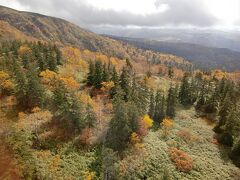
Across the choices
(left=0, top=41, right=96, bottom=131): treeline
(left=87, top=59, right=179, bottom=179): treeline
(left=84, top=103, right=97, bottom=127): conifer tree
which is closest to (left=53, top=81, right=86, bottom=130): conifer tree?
(left=0, top=41, right=96, bottom=131): treeline

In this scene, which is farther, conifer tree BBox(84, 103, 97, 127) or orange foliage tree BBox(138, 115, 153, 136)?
orange foliage tree BBox(138, 115, 153, 136)

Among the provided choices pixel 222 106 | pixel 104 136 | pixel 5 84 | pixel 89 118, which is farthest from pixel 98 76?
pixel 222 106

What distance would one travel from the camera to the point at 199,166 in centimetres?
4909

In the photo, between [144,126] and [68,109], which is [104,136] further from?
[144,126]

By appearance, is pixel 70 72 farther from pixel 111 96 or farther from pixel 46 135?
pixel 46 135

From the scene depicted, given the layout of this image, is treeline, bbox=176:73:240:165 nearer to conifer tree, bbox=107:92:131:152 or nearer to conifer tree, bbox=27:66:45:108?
conifer tree, bbox=107:92:131:152

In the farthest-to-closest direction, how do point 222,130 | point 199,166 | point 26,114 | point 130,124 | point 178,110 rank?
point 178,110 → point 222,130 → point 26,114 → point 130,124 → point 199,166

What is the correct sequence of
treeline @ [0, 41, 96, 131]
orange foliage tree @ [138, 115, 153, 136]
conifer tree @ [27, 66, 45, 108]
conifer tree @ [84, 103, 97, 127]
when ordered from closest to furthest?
treeline @ [0, 41, 96, 131]
conifer tree @ [84, 103, 97, 127]
orange foliage tree @ [138, 115, 153, 136]
conifer tree @ [27, 66, 45, 108]

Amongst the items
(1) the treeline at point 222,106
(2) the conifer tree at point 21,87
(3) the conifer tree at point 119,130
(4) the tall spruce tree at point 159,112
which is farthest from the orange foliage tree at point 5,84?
(1) the treeline at point 222,106

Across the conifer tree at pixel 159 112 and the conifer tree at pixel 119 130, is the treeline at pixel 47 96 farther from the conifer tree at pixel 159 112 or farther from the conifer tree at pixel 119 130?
the conifer tree at pixel 159 112

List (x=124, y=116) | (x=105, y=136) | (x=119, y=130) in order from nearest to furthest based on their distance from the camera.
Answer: (x=124, y=116) < (x=119, y=130) < (x=105, y=136)

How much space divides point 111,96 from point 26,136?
2958 cm

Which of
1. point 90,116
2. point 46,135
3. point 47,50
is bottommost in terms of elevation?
point 46,135

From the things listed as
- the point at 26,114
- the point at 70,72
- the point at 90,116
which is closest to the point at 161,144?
the point at 90,116
